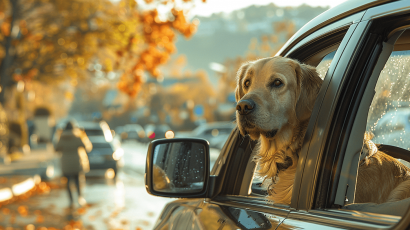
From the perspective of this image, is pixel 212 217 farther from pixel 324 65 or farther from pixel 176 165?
pixel 324 65

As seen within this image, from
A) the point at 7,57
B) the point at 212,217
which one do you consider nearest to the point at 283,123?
the point at 212,217

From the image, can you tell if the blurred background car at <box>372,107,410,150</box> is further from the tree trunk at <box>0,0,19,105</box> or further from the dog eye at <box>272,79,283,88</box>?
the tree trunk at <box>0,0,19,105</box>

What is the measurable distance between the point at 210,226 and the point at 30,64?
54.1 ft

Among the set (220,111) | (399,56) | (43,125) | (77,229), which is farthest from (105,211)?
(220,111)

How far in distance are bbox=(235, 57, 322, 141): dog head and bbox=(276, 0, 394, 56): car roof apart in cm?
19

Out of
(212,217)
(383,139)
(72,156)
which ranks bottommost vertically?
(72,156)

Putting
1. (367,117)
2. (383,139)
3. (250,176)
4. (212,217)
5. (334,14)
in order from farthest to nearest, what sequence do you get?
(250,176), (212,217), (383,139), (334,14), (367,117)

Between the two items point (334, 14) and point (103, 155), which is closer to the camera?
point (334, 14)

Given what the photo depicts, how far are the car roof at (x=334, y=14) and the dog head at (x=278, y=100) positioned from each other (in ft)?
0.64

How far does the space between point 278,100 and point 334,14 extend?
2.40 ft

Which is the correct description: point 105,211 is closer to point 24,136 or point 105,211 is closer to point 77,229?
point 77,229

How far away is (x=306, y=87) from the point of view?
2.34m

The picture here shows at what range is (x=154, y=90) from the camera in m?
83.8

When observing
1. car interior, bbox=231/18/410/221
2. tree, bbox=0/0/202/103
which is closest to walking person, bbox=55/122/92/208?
tree, bbox=0/0/202/103
